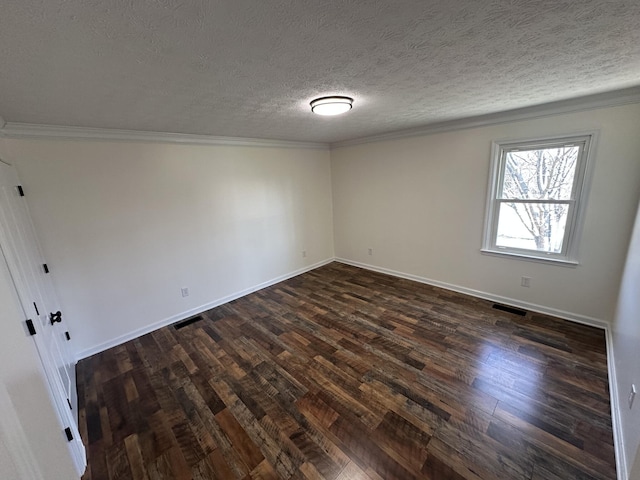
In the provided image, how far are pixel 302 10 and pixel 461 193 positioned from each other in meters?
3.27

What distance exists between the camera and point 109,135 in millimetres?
2666

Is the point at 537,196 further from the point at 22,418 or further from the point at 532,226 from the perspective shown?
the point at 22,418

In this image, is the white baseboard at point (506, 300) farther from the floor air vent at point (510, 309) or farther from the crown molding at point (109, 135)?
the crown molding at point (109, 135)

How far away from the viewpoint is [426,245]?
402 cm

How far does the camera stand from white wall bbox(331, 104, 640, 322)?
99.6 inches

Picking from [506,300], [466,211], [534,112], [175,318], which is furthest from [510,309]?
[175,318]

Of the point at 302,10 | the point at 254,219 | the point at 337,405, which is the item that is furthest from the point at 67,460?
the point at 254,219

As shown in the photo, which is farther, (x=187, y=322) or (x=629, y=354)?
(x=187, y=322)

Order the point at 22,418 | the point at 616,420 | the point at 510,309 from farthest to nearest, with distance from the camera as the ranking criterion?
1. the point at 510,309
2. the point at 616,420
3. the point at 22,418

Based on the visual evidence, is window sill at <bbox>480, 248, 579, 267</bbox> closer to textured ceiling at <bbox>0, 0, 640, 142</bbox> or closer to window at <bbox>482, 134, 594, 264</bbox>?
window at <bbox>482, 134, 594, 264</bbox>

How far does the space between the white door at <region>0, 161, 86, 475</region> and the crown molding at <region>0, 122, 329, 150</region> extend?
37cm

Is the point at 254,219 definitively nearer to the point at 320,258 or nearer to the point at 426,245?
the point at 320,258

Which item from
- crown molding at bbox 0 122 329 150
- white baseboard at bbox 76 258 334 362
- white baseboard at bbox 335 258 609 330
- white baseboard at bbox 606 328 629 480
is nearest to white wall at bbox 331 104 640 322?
white baseboard at bbox 335 258 609 330

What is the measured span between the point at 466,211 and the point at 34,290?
4.40 metres
